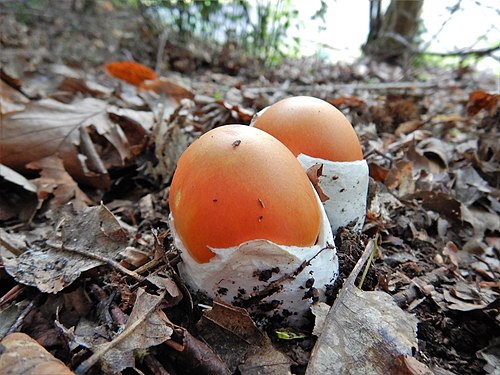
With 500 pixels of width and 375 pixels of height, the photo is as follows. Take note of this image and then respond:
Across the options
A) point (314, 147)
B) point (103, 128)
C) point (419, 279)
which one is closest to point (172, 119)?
point (103, 128)

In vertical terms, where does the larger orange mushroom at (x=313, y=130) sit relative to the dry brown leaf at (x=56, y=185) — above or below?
above

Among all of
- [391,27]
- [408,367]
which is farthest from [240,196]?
[391,27]

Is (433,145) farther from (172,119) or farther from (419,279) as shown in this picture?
(172,119)

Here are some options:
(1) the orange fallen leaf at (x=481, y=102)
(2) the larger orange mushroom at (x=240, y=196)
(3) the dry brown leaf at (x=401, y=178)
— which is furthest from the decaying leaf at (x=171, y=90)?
(1) the orange fallen leaf at (x=481, y=102)

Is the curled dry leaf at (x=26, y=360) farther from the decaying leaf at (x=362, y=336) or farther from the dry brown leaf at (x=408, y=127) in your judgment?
the dry brown leaf at (x=408, y=127)

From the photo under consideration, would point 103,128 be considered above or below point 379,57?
above
